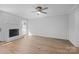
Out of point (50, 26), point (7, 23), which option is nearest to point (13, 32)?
point (7, 23)

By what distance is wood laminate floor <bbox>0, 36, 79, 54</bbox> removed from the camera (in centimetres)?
188

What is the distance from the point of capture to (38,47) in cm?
192

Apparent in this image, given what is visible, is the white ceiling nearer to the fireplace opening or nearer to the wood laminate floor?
the fireplace opening

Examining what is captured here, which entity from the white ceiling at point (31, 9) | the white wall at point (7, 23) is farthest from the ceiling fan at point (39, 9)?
the white wall at point (7, 23)

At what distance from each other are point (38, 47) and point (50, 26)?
1.42ft

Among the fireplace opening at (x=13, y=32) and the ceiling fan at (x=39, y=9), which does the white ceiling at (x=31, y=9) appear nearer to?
the ceiling fan at (x=39, y=9)

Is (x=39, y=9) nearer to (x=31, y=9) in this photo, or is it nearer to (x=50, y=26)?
(x=31, y=9)

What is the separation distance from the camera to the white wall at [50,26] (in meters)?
1.97

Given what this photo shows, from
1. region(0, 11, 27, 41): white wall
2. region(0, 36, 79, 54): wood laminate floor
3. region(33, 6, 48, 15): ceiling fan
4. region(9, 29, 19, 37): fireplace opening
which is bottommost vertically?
region(0, 36, 79, 54): wood laminate floor

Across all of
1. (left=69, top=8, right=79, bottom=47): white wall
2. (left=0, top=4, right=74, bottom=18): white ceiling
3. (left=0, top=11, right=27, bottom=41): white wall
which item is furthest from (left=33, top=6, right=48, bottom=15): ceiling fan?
(left=69, top=8, right=79, bottom=47): white wall

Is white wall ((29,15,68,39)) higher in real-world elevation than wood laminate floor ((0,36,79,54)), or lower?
higher

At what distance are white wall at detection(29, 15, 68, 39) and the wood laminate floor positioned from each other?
12 cm
